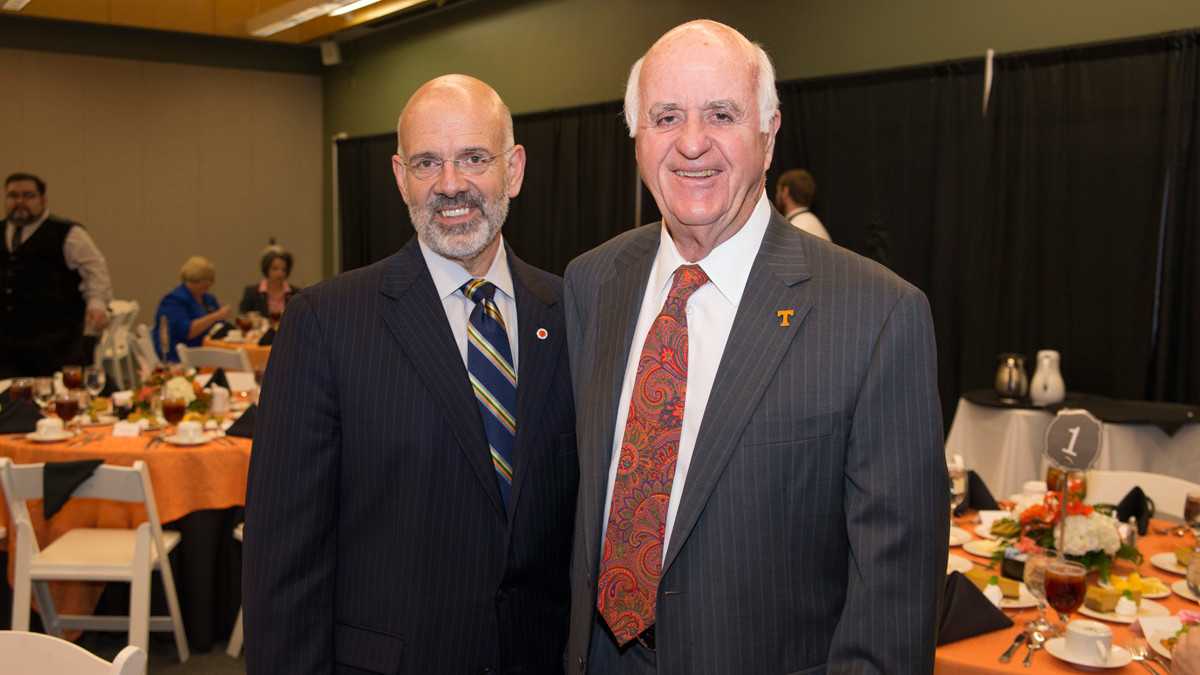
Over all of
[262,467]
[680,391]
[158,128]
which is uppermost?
[158,128]

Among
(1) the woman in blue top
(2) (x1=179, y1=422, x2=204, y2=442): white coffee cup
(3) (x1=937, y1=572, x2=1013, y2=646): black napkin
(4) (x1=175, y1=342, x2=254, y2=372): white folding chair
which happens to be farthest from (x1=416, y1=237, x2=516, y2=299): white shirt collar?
(1) the woman in blue top

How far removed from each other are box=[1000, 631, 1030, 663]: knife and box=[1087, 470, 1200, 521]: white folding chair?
143 centimetres

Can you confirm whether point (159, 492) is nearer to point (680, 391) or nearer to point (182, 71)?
point (680, 391)

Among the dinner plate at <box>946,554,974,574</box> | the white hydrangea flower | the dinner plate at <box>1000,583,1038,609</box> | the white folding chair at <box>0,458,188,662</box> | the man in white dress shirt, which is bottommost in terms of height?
the white folding chair at <box>0,458,188,662</box>

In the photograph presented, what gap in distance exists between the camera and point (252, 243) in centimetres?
1192

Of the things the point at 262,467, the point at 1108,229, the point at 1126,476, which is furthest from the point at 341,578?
the point at 1108,229

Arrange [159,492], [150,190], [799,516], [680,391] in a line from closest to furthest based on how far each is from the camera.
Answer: [799,516] → [680,391] → [159,492] → [150,190]

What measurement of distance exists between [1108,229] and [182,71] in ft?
34.2

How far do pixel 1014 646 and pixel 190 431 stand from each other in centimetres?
309

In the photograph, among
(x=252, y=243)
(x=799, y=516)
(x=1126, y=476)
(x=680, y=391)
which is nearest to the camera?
(x=799, y=516)

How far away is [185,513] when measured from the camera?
3.60 meters

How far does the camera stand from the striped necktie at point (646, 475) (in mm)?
1479

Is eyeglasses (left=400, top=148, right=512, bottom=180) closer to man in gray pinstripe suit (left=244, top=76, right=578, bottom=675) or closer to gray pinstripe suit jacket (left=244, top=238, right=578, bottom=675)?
man in gray pinstripe suit (left=244, top=76, right=578, bottom=675)

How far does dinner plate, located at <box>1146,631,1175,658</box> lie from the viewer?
1.89 metres
